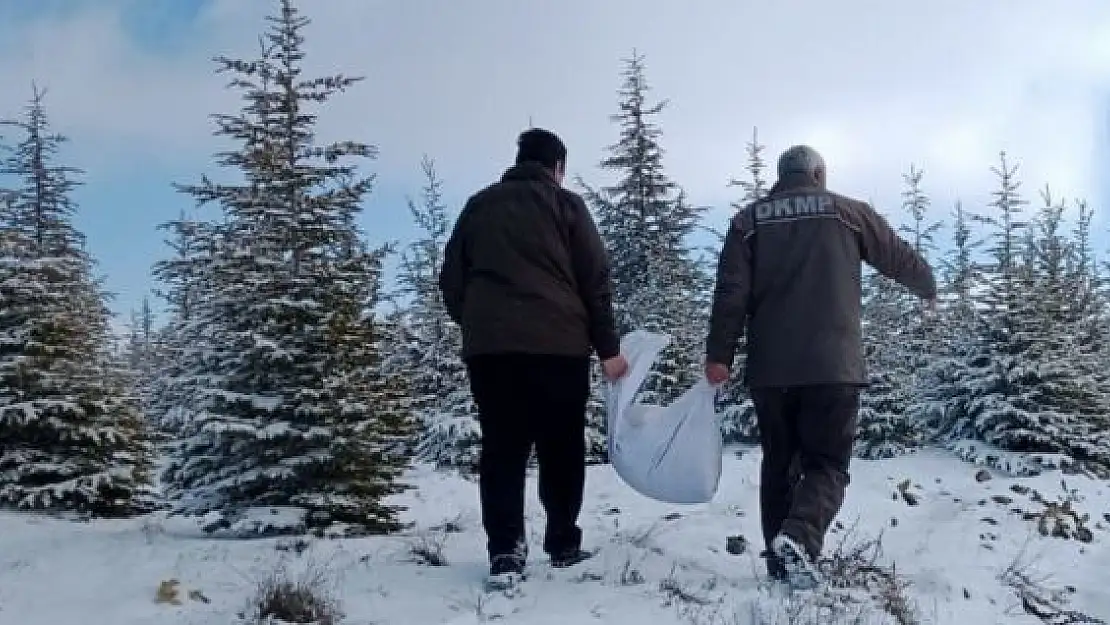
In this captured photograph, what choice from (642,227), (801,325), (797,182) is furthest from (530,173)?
(642,227)

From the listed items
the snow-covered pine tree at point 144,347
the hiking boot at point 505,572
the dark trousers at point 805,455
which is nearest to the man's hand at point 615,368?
the dark trousers at point 805,455

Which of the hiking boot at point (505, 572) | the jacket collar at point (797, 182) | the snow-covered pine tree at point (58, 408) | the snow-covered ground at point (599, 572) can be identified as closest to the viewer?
the snow-covered ground at point (599, 572)

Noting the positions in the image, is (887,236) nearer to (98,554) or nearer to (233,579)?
(233,579)

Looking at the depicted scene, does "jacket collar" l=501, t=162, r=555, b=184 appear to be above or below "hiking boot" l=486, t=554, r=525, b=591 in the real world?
above

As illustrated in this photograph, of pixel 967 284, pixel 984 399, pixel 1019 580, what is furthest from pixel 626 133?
pixel 1019 580

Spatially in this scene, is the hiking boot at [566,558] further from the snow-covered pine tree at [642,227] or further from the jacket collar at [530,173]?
the snow-covered pine tree at [642,227]

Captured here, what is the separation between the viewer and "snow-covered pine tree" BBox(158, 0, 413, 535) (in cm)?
770

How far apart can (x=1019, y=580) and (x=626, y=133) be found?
2082 cm

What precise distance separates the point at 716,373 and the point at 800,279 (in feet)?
2.09

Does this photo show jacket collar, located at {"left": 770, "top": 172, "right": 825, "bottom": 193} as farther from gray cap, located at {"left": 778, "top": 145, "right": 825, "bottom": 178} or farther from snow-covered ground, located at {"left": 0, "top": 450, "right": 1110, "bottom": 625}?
snow-covered ground, located at {"left": 0, "top": 450, "right": 1110, "bottom": 625}

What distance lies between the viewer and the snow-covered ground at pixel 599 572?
4426mm

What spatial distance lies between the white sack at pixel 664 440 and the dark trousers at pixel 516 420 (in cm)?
42

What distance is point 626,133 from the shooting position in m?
25.8

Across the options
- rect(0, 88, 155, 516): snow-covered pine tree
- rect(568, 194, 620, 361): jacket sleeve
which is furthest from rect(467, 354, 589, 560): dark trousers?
rect(0, 88, 155, 516): snow-covered pine tree
